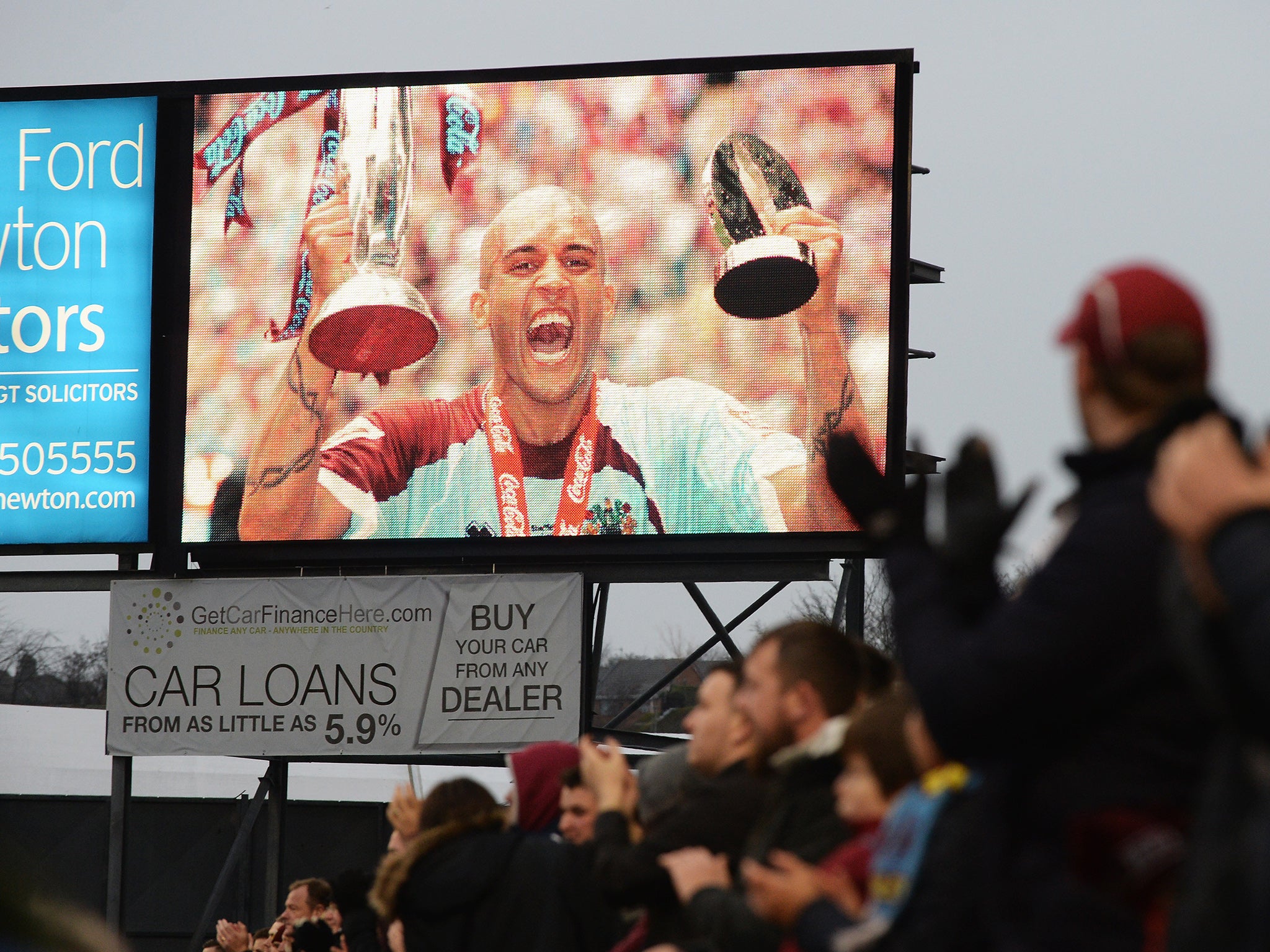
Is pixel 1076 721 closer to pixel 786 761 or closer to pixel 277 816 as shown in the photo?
pixel 786 761

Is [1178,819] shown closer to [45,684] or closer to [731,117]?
[731,117]

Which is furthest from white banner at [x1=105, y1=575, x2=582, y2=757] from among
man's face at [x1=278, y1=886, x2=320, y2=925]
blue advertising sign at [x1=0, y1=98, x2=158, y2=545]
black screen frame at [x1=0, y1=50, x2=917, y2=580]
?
man's face at [x1=278, y1=886, x2=320, y2=925]

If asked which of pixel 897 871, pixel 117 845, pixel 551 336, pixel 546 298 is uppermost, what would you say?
pixel 546 298

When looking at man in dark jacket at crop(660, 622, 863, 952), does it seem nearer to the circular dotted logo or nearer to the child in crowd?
the child in crowd

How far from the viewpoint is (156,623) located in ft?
37.3

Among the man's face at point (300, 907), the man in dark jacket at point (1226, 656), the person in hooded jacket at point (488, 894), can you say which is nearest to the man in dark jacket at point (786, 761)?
Answer: the person in hooded jacket at point (488, 894)

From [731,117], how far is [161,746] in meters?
5.28

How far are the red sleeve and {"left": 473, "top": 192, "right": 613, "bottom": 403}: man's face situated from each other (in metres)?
0.39

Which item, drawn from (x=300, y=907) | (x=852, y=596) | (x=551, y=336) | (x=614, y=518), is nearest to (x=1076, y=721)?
(x=300, y=907)

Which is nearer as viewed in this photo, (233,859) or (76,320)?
(76,320)

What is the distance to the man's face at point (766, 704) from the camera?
339 centimetres

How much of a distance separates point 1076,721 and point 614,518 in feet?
28.0

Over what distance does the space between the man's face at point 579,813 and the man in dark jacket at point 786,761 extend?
1.01 m

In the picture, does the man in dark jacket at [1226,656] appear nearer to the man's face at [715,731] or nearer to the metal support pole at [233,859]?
the man's face at [715,731]
